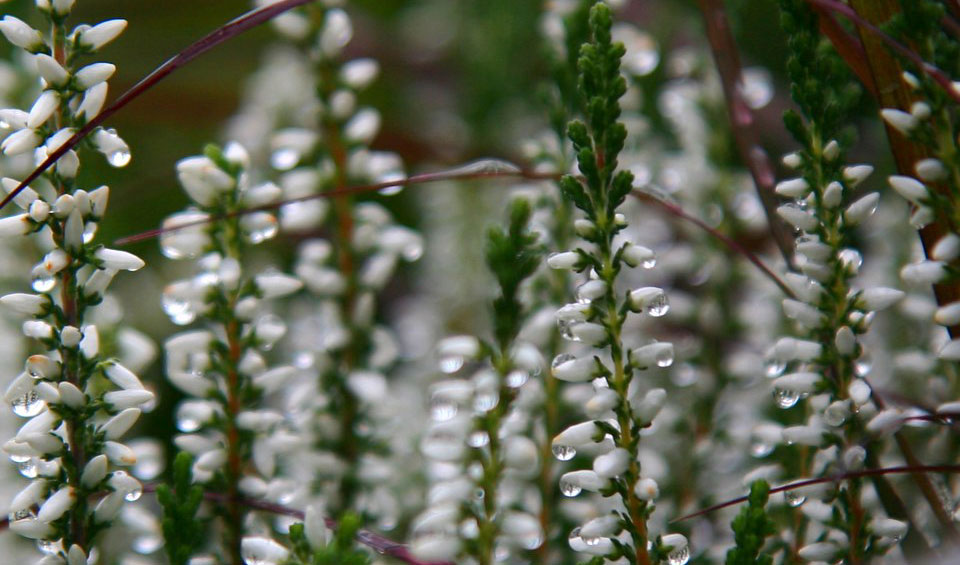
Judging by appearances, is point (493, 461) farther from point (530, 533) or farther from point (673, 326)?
point (673, 326)

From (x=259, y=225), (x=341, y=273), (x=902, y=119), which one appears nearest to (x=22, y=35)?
(x=259, y=225)

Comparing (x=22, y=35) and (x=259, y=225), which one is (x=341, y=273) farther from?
(x=22, y=35)

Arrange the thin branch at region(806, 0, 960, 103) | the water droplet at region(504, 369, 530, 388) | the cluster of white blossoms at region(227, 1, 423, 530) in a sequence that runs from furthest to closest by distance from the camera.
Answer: the cluster of white blossoms at region(227, 1, 423, 530) < the water droplet at region(504, 369, 530, 388) < the thin branch at region(806, 0, 960, 103)

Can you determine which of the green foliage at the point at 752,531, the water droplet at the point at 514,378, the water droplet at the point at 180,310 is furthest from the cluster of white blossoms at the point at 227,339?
the green foliage at the point at 752,531

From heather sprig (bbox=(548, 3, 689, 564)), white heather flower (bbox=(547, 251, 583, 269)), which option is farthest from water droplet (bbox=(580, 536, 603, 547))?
white heather flower (bbox=(547, 251, 583, 269))

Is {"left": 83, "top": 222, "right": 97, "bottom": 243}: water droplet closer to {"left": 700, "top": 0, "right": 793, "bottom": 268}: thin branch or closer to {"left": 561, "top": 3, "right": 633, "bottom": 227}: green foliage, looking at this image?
{"left": 561, "top": 3, "right": 633, "bottom": 227}: green foliage
